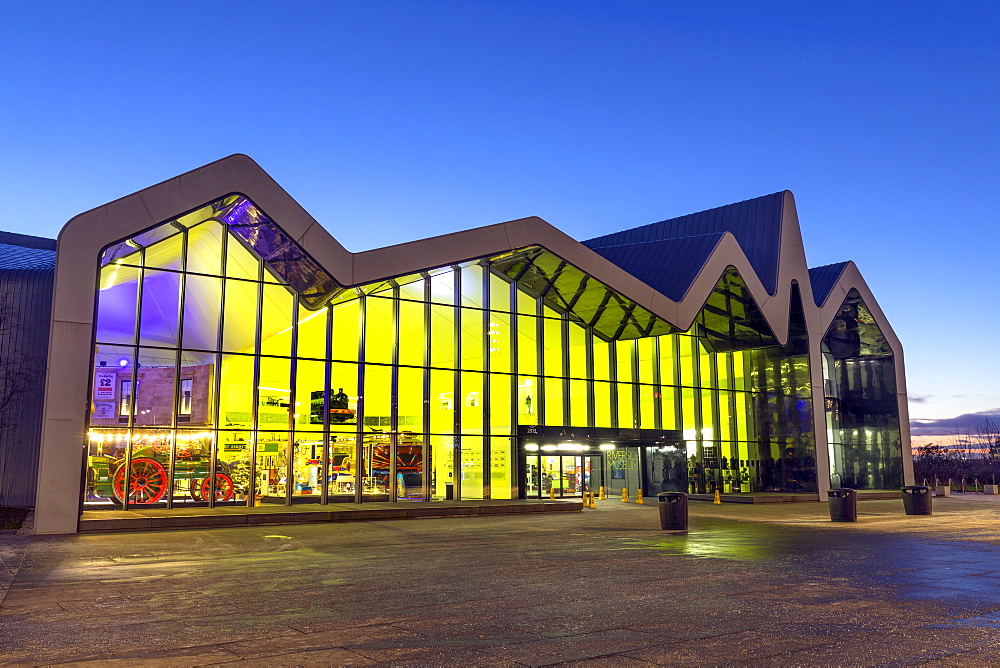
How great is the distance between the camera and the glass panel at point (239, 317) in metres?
25.6

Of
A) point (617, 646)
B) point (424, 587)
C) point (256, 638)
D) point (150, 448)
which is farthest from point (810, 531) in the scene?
point (150, 448)

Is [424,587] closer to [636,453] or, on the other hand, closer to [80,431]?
[80,431]

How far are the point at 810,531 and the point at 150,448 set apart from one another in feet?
57.6

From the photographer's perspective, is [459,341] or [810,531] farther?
[459,341]

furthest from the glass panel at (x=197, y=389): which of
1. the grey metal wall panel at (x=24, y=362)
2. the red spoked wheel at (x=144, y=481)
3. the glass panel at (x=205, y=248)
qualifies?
the grey metal wall panel at (x=24, y=362)

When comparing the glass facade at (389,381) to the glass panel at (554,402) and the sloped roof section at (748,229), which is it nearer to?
the glass panel at (554,402)

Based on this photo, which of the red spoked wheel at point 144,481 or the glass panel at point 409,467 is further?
the glass panel at point 409,467

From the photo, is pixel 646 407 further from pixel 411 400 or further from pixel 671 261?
pixel 411 400

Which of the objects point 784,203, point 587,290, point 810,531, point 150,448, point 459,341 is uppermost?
point 784,203

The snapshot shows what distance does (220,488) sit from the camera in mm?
24953

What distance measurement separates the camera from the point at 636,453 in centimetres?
3741

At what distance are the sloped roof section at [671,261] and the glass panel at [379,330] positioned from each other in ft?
39.2

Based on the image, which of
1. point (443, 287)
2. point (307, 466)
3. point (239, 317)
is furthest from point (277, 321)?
point (443, 287)

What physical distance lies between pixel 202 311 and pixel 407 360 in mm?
6948
